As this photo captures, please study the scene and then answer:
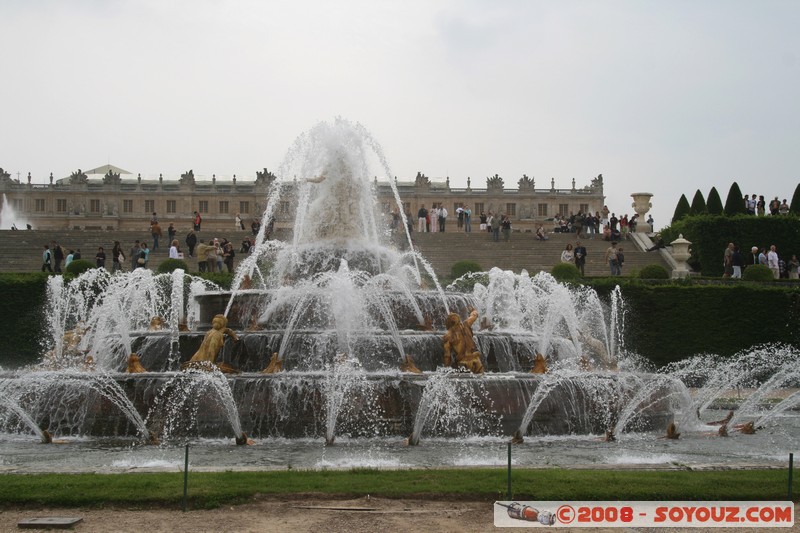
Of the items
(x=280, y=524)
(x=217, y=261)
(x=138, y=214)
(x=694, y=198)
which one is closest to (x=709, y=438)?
(x=280, y=524)

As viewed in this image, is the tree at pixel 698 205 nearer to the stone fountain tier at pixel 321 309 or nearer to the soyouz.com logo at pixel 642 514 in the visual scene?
the stone fountain tier at pixel 321 309

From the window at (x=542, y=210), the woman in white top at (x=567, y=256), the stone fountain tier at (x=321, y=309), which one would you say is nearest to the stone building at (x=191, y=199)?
the window at (x=542, y=210)

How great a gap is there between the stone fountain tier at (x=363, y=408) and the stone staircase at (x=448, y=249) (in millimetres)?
17819

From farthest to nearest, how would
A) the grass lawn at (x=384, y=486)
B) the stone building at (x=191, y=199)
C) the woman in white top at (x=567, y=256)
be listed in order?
the stone building at (x=191, y=199) → the woman in white top at (x=567, y=256) → the grass lawn at (x=384, y=486)

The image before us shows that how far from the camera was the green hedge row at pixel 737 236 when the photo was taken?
3158 cm

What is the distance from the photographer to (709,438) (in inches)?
455

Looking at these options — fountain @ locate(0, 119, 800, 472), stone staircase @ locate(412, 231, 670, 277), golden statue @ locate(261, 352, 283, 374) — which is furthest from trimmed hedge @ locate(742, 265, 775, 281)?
golden statue @ locate(261, 352, 283, 374)

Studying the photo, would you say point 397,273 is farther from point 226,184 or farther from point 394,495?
point 226,184

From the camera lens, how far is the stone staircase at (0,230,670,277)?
105 feet

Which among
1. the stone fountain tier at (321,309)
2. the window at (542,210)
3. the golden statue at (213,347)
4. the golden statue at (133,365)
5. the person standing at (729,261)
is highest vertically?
the window at (542,210)

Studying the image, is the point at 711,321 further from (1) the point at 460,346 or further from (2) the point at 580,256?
(1) the point at 460,346

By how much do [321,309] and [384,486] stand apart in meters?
8.51

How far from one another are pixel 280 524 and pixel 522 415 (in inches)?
223

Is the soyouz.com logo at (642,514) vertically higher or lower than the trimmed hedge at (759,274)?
lower
